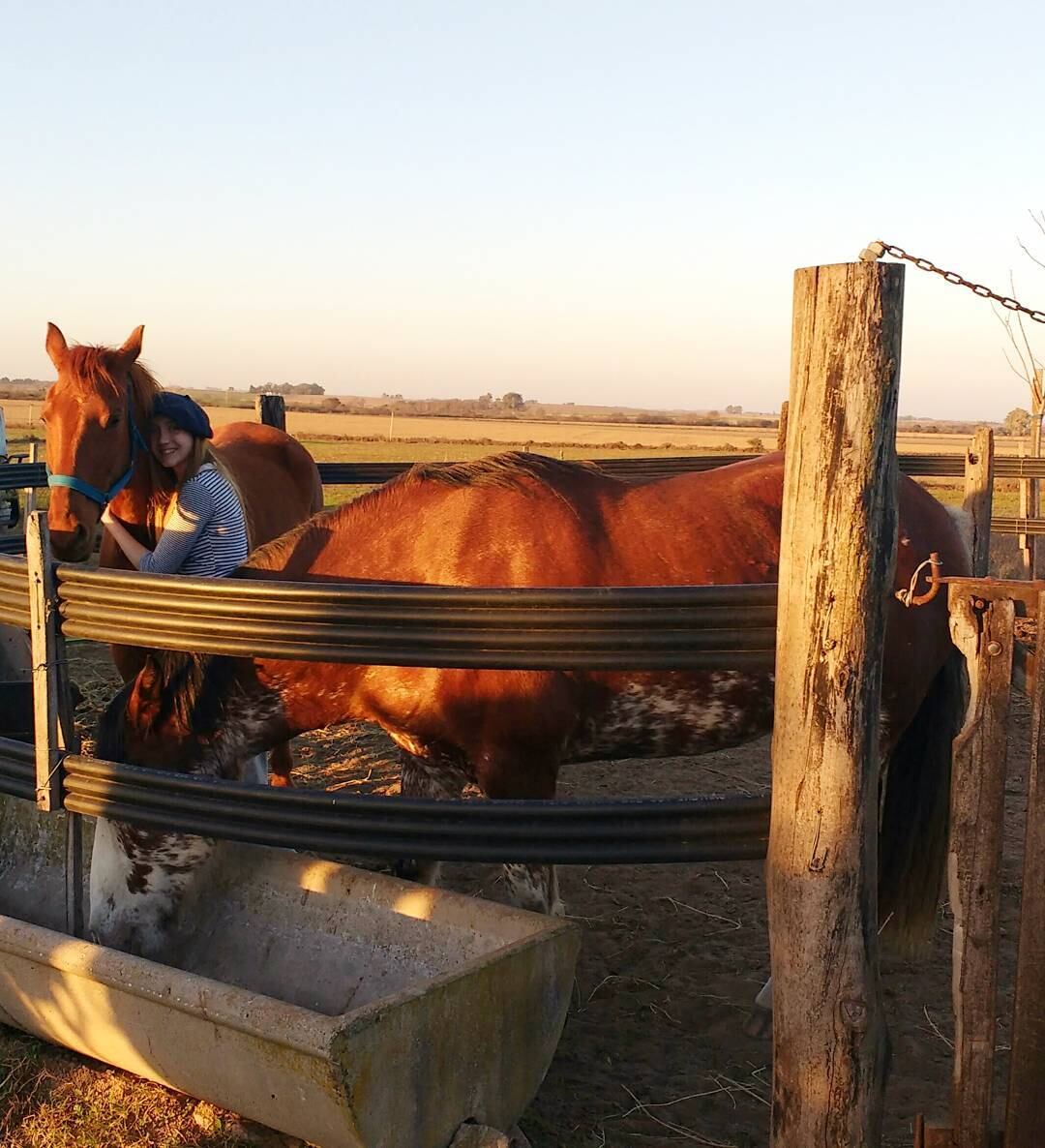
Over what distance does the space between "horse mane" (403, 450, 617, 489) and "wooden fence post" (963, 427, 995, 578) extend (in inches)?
144

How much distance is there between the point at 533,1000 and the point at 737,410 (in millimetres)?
135464

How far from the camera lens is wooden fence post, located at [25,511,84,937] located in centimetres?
276

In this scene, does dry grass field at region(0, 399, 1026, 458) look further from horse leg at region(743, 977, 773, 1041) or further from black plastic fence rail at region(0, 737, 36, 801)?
black plastic fence rail at region(0, 737, 36, 801)

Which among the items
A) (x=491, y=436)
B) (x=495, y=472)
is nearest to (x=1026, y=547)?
(x=495, y=472)

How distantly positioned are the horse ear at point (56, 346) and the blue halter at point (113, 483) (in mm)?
375

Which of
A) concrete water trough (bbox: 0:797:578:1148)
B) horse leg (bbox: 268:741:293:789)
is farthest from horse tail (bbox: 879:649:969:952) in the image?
horse leg (bbox: 268:741:293:789)

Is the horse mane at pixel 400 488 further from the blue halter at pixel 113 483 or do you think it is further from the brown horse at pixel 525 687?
the blue halter at pixel 113 483

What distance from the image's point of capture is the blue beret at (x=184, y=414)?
13.6ft

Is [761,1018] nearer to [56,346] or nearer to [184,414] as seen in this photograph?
[184,414]

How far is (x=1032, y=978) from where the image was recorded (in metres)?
2.09

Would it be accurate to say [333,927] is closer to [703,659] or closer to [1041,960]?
[703,659]

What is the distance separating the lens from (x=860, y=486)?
200cm

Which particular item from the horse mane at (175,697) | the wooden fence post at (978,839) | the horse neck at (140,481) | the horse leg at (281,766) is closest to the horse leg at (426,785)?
the horse mane at (175,697)

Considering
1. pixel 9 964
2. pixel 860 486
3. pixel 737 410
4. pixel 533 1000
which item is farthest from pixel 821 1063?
pixel 737 410
